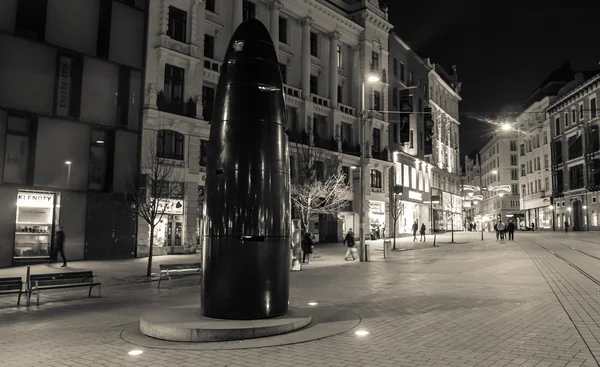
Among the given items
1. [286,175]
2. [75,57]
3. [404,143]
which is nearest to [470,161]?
[404,143]

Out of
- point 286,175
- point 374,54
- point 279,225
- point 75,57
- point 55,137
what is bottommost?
point 279,225

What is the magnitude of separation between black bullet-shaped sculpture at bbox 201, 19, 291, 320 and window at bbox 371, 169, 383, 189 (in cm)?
3872

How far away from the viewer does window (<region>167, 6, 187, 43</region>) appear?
3002 cm

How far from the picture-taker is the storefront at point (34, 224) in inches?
921

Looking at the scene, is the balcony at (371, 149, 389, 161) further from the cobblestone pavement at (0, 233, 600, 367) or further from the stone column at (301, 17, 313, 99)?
the cobblestone pavement at (0, 233, 600, 367)

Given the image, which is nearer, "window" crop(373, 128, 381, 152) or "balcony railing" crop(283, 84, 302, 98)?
"balcony railing" crop(283, 84, 302, 98)

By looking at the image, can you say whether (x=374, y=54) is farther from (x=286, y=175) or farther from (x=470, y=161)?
(x=470, y=161)

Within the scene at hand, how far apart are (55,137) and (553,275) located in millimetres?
23549

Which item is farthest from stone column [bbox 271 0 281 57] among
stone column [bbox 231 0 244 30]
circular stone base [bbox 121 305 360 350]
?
circular stone base [bbox 121 305 360 350]

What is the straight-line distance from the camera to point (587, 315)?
31.3 ft

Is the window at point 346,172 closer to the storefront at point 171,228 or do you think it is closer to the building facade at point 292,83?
the building facade at point 292,83

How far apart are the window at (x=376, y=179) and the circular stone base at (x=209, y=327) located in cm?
3958

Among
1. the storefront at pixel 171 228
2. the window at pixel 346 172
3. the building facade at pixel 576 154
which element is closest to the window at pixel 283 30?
the window at pixel 346 172

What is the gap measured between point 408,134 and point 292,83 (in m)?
18.2
